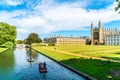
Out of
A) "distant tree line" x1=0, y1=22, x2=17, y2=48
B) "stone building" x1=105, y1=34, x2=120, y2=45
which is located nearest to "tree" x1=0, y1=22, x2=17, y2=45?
"distant tree line" x1=0, y1=22, x2=17, y2=48

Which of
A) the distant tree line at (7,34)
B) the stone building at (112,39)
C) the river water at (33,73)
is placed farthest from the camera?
the stone building at (112,39)

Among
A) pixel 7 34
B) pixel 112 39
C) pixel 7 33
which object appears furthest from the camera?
pixel 112 39

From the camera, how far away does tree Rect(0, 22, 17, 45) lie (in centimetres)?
10769

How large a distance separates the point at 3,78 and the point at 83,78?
8.94 metres

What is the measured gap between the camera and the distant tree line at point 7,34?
108 m

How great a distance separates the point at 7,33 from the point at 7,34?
4.80ft

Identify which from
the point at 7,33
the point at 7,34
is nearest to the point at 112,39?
the point at 7,33

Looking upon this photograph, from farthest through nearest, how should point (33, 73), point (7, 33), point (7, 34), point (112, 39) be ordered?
point (112, 39), point (7, 33), point (7, 34), point (33, 73)

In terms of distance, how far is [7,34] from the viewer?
112m

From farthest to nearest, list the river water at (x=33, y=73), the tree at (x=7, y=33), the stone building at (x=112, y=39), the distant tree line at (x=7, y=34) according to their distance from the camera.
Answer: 1. the stone building at (x=112, y=39)
2. the tree at (x=7, y=33)
3. the distant tree line at (x=7, y=34)
4. the river water at (x=33, y=73)

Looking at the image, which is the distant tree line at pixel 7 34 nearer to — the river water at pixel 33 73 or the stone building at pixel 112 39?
the river water at pixel 33 73

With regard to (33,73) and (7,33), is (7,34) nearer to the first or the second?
(7,33)

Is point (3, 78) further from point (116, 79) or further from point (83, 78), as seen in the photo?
point (116, 79)

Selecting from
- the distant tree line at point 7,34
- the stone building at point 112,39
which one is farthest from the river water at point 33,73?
the stone building at point 112,39
